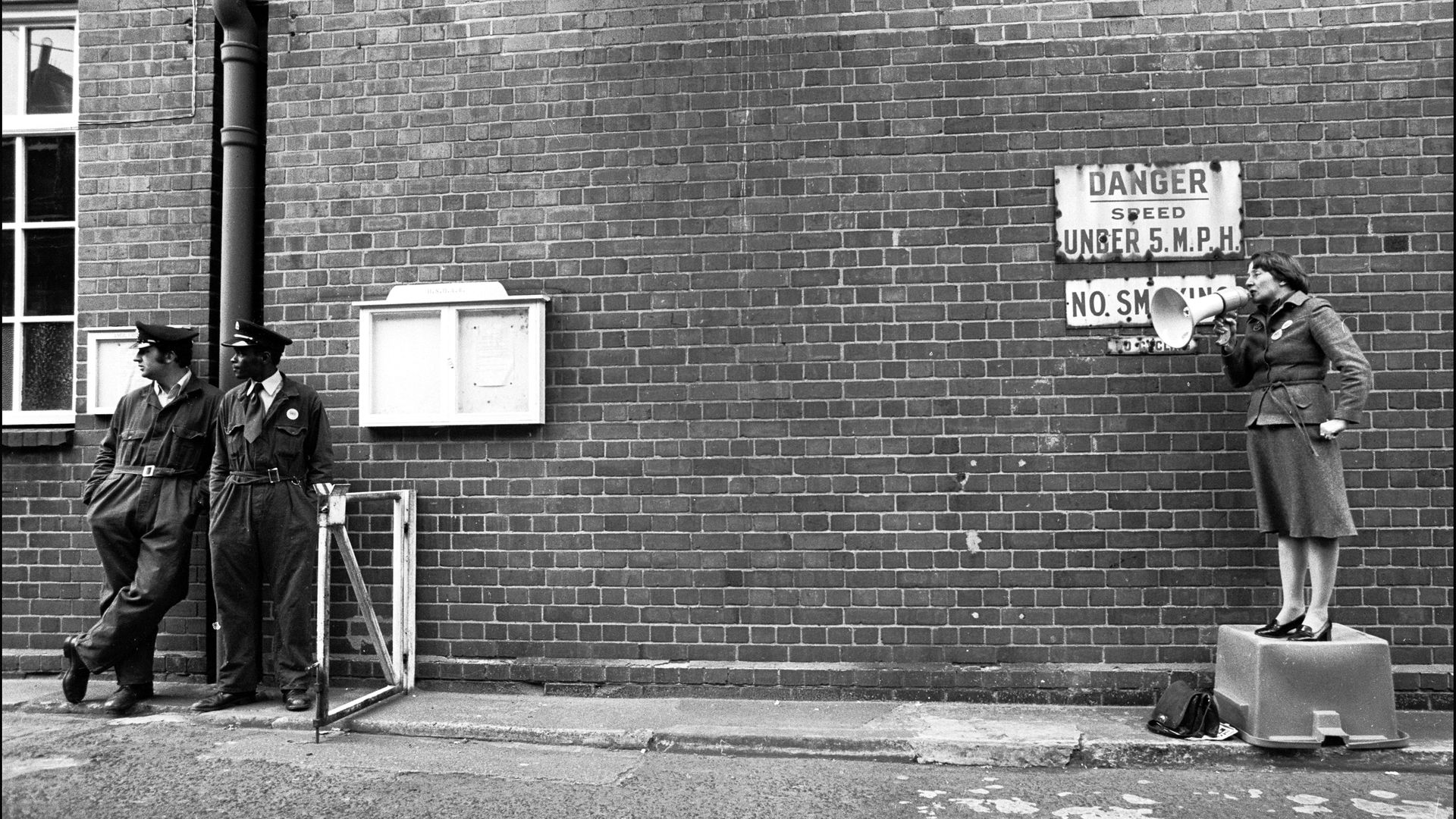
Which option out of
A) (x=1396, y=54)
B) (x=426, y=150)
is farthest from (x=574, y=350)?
(x=1396, y=54)

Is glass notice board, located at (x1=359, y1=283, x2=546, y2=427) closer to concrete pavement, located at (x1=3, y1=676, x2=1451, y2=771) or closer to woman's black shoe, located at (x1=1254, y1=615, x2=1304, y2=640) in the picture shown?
concrete pavement, located at (x1=3, y1=676, x2=1451, y2=771)

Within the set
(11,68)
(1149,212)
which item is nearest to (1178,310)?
(1149,212)

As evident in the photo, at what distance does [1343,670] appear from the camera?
194 inches

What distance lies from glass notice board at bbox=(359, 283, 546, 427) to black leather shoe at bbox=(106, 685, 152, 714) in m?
1.98

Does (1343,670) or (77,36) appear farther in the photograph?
(77,36)

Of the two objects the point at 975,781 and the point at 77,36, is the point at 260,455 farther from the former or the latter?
the point at 975,781

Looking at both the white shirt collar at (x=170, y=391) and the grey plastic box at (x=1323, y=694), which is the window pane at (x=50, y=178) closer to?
the white shirt collar at (x=170, y=391)

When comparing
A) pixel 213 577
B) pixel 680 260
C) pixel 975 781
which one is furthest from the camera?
pixel 680 260

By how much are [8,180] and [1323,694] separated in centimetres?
848

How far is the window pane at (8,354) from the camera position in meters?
6.86

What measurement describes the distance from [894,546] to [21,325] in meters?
5.91

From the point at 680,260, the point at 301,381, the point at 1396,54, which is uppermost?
the point at 1396,54

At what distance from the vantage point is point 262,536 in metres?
5.86

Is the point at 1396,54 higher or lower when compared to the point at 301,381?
higher
